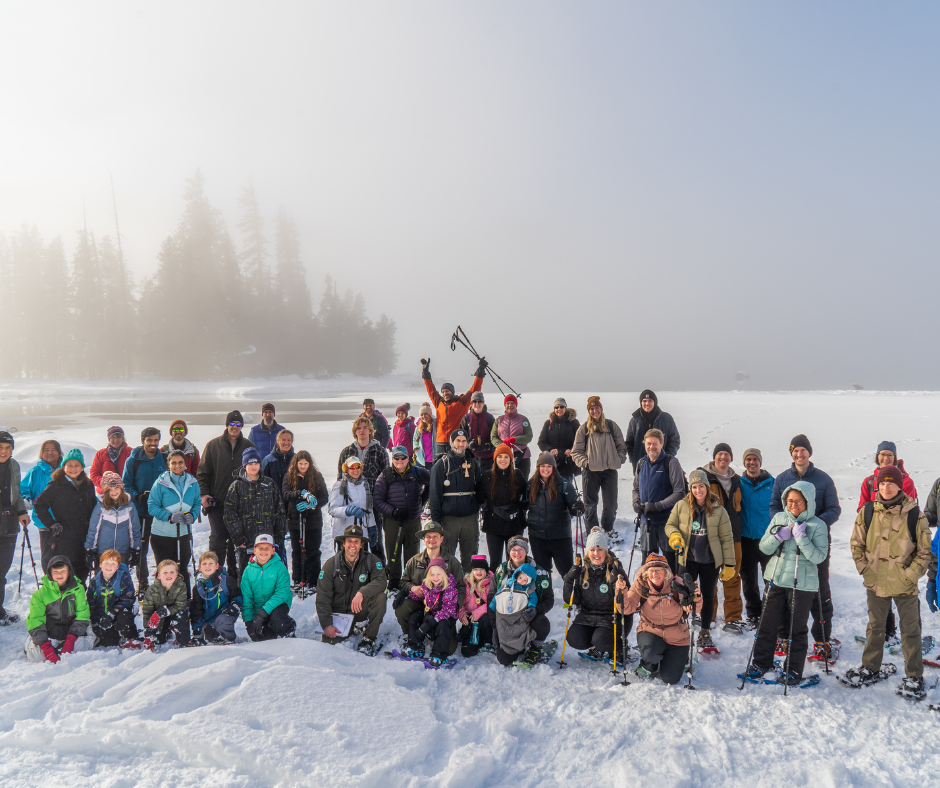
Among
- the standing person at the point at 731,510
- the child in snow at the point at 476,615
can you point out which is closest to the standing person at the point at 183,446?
the child in snow at the point at 476,615

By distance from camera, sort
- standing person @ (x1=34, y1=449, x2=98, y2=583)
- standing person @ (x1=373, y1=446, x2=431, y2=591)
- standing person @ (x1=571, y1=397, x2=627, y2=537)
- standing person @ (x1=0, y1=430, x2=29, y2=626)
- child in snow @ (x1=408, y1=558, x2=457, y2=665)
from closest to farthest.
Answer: child in snow @ (x1=408, y1=558, x2=457, y2=665) → standing person @ (x1=0, y1=430, x2=29, y2=626) → standing person @ (x1=34, y1=449, x2=98, y2=583) → standing person @ (x1=373, y1=446, x2=431, y2=591) → standing person @ (x1=571, y1=397, x2=627, y2=537)

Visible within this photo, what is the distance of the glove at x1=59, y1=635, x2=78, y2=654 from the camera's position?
15.8ft

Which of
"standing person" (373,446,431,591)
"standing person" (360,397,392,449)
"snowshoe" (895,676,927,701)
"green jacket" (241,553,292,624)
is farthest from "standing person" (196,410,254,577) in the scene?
"snowshoe" (895,676,927,701)

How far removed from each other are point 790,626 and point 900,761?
1109 mm

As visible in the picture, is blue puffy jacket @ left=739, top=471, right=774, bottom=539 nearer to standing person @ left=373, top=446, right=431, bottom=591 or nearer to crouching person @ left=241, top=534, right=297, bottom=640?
standing person @ left=373, top=446, right=431, bottom=591

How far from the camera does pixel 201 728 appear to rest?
3426 millimetres

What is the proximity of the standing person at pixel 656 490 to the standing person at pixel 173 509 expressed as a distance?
5.04 m

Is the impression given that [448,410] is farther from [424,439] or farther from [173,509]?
[173,509]

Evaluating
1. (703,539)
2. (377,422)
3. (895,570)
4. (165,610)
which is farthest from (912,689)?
(377,422)

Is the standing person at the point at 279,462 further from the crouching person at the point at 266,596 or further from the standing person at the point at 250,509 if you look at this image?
the crouching person at the point at 266,596

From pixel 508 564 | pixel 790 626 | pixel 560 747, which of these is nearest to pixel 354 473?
pixel 508 564

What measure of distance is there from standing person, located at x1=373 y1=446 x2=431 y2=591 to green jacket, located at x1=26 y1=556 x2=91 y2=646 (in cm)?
297

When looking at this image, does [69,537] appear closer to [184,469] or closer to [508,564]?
[184,469]

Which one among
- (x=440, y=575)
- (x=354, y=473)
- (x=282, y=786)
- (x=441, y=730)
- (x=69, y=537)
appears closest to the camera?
(x=282, y=786)
